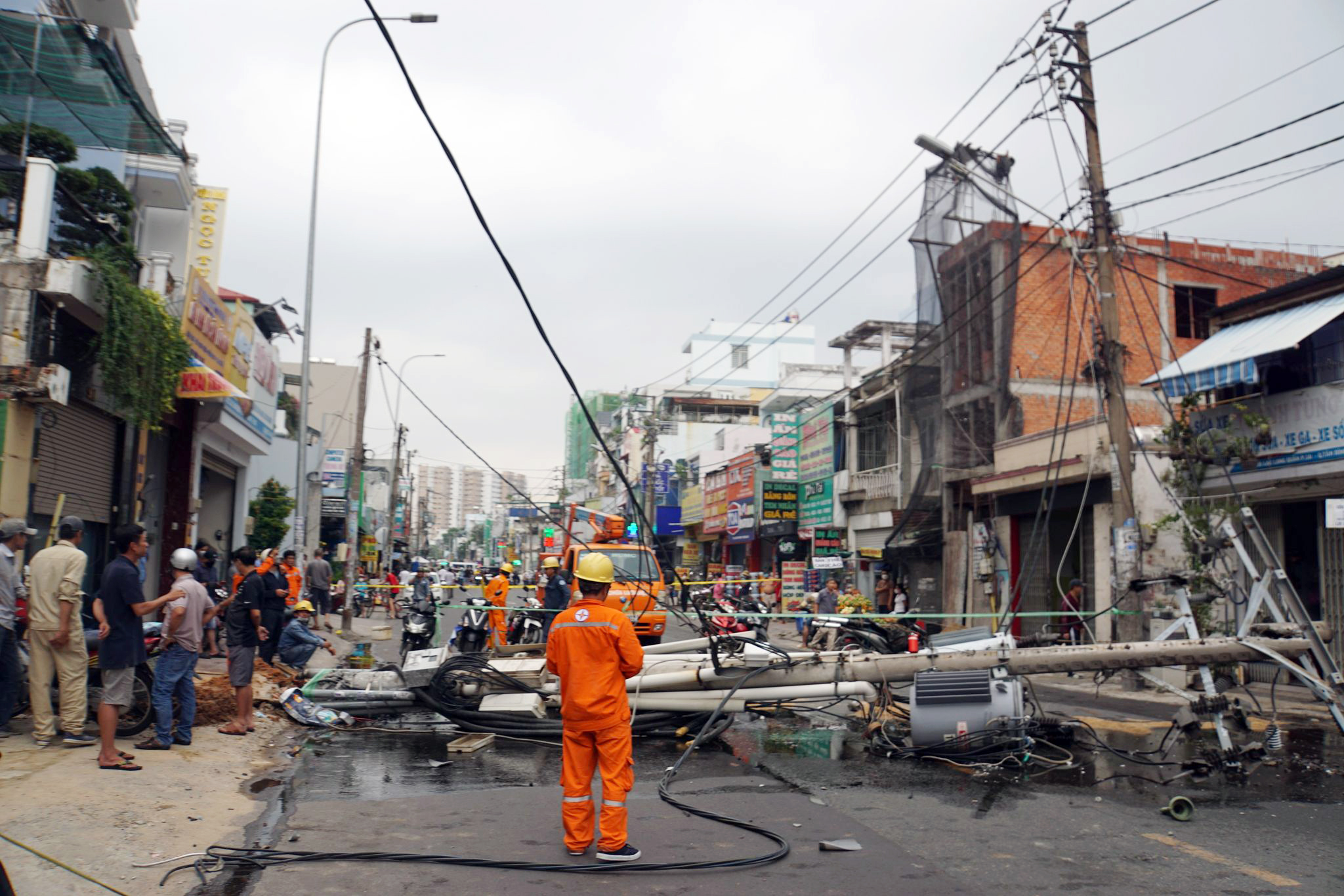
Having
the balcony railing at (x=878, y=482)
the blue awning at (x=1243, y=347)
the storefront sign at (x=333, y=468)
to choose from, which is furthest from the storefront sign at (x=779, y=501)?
the blue awning at (x=1243, y=347)

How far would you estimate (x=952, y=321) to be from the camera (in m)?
25.1

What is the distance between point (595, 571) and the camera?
234 inches

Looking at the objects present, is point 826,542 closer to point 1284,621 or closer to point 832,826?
point 1284,621

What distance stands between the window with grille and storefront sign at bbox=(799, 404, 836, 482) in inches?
420

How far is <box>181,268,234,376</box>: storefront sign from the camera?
642 inches

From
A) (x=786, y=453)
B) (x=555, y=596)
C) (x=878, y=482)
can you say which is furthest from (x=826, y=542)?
(x=555, y=596)

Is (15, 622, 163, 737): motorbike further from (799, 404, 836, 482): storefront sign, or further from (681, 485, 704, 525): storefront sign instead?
(681, 485, 704, 525): storefront sign

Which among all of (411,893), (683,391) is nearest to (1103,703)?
(411,893)

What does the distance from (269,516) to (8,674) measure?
1922 cm

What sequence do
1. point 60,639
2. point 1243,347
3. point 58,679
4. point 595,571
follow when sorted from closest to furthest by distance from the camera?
1. point 595,571
2. point 60,639
3. point 58,679
4. point 1243,347

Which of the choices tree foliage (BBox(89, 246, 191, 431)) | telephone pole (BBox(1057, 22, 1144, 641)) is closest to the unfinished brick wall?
telephone pole (BBox(1057, 22, 1144, 641))

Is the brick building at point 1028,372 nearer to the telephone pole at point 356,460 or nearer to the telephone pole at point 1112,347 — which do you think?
the telephone pole at point 1112,347

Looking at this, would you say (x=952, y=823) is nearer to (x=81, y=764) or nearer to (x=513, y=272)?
(x=513, y=272)

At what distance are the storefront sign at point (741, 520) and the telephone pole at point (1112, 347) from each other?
2370 centimetres
